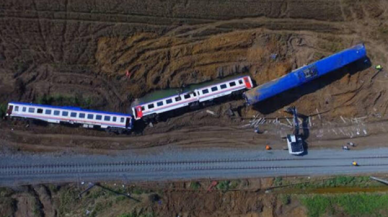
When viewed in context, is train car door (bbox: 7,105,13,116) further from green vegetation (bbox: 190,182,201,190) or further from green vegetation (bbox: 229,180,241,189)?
green vegetation (bbox: 229,180,241,189)

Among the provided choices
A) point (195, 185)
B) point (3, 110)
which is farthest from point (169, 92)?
point (3, 110)

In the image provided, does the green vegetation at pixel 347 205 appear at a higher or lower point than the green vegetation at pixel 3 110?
lower

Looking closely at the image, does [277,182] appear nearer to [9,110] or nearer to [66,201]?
[66,201]

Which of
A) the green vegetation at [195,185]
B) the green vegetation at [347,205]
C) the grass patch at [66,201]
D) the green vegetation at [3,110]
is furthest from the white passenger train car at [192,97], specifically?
the green vegetation at [347,205]

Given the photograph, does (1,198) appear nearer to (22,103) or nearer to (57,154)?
(57,154)

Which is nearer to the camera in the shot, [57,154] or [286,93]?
[57,154]

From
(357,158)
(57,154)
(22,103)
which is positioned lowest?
(357,158)

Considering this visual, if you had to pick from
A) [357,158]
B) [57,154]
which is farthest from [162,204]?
[357,158]

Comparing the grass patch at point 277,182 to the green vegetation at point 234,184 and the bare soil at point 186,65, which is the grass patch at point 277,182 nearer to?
the bare soil at point 186,65
